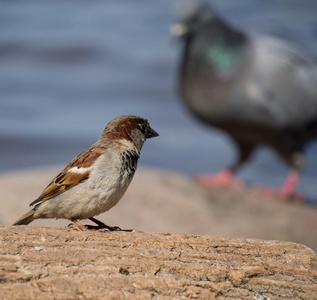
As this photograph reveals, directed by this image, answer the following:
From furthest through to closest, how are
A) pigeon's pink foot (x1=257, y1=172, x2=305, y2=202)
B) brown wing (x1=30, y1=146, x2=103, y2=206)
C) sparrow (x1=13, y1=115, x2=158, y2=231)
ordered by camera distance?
pigeon's pink foot (x1=257, y1=172, x2=305, y2=202) → brown wing (x1=30, y1=146, x2=103, y2=206) → sparrow (x1=13, y1=115, x2=158, y2=231)

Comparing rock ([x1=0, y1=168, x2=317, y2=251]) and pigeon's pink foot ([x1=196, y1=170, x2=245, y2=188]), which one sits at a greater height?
pigeon's pink foot ([x1=196, y1=170, x2=245, y2=188])

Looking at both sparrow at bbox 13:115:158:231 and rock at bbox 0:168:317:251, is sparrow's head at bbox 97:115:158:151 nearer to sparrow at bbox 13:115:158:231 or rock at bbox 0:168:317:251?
sparrow at bbox 13:115:158:231

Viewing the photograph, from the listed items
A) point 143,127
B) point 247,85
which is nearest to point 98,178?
point 143,127

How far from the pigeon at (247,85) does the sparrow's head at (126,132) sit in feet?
16.0

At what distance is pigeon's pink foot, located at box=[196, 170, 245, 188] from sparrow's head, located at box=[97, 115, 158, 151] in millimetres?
4987

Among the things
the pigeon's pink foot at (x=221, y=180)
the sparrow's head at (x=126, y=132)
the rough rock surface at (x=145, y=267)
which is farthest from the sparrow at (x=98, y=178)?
the pigeon's pink foot at (x=221, y=180)

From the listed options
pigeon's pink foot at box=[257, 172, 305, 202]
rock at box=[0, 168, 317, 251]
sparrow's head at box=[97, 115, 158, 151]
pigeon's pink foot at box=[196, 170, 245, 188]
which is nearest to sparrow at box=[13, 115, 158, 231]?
sparrow's head at box=[97, 115, 158, 151]

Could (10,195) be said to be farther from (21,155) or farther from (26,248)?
(21,155)

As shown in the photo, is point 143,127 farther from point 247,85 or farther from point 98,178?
point 247,85

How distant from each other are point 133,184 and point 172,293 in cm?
463

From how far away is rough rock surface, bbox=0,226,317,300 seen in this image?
3.06 m

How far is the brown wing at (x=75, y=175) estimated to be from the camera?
371 cm

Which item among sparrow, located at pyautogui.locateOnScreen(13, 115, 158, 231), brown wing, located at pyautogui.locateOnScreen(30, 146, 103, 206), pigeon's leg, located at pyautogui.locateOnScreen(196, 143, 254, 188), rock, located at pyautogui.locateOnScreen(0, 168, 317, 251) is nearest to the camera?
sparrow, located at pyautogui.locateOnScreen(13, 115, 158, 231)

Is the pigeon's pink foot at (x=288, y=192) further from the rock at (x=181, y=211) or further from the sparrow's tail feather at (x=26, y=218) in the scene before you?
the sparrow's tail feather at (x=26, y=218)
